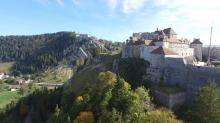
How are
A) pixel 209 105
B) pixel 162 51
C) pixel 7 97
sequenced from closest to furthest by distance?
1. pixel 209 105
2. pixel 162 51
3. pixel 7 97

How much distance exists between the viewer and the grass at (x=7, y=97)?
478ft

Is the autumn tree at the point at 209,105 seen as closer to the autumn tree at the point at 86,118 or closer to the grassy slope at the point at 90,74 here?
the autumn tree at the point at 86,118

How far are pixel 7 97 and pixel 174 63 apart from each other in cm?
11029

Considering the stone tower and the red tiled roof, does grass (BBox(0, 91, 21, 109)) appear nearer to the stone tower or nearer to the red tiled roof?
the stone tower

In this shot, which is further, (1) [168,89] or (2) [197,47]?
(2) [197,47]

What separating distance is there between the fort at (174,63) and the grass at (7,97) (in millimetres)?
81005

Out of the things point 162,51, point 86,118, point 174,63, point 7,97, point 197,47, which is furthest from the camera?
point 7,97

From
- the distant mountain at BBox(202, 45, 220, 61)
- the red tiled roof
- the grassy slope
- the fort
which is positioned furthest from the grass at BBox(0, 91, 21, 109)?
the red tiled roof

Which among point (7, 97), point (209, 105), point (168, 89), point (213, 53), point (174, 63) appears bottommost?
point (7, 97)

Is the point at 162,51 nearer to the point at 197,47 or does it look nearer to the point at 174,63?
the point at 174,63

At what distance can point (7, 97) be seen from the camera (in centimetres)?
15538

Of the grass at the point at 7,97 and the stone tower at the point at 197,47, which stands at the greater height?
the stone tower at the point at 197,47

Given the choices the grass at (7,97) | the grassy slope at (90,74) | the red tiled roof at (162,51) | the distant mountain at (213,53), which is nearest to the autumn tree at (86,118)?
the red tiled roof at (162,51)

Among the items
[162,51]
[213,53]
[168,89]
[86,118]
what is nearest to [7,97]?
[86,118]
